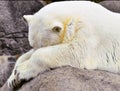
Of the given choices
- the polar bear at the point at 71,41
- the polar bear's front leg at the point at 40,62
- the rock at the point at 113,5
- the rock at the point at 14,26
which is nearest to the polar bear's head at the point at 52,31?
the polar bear at the point at 71,41

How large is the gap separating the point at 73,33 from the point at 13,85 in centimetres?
99

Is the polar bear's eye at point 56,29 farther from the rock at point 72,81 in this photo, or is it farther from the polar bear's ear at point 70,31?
the rock at point 72,81

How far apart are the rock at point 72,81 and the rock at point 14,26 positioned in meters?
4.26

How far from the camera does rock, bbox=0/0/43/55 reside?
32.3ft

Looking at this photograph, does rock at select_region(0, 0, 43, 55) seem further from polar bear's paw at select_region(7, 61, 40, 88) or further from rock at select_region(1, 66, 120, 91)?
rock at select_region(1, 66, 120, 91)

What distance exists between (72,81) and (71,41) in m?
0.51

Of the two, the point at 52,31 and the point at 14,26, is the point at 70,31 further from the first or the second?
the point at 14,26

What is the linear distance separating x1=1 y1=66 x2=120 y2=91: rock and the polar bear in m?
0.09

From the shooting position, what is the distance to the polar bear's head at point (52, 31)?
5.53 meters

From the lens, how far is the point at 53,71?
5.47 metres

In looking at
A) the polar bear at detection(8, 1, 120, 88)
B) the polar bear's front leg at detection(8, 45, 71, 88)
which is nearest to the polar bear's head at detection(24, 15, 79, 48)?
the polar bear at detection(8, 1, 120, 88)

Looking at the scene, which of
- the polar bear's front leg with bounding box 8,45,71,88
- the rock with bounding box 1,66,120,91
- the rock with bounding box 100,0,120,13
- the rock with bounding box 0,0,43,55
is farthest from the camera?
the rock with bounding box 100,0,120,13

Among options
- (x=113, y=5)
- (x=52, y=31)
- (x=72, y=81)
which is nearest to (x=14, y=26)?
(x=113, y=5)

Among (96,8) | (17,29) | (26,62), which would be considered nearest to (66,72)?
(26,62)
